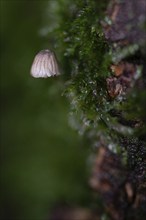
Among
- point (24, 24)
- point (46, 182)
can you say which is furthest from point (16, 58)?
point (46, 182)

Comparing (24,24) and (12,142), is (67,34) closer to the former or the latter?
(24,24)

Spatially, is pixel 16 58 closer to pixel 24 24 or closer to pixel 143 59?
pixel 24 24

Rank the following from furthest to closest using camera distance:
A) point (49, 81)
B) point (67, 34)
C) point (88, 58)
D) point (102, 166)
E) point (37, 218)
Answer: point (37, 218)
point (49, 81)
point (102, 166)
point (67, 34)
point (88, 58)

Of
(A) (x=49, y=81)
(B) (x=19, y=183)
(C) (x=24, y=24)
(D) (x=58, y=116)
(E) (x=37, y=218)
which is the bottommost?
(E) (x=37, y=218)

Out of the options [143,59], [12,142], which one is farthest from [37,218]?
[143,59]

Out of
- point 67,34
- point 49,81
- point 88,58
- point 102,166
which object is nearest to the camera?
point 88,58

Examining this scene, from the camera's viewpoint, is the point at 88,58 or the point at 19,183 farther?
the point at 19,183

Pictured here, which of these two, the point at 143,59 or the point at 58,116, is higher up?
the point at 143,59
